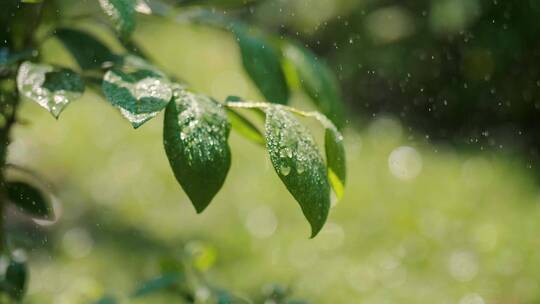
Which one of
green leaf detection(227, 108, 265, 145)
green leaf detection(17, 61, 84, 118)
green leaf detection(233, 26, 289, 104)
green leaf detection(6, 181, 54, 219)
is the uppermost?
green leaf detection(233, 26, 289, 104)

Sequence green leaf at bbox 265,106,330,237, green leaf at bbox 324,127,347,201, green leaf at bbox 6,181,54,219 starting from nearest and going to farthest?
green leaf at bbox 265,106,330,237 < green leaf at bbox 324,127,347,201 < green leaf at bbox 6,181,54,219

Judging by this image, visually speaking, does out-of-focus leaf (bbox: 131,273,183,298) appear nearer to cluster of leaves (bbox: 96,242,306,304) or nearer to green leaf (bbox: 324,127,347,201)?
cluster of leaves (bbox: 96,242,306,304)

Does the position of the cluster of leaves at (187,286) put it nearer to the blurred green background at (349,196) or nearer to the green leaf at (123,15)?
the blurred green background at (349,196)

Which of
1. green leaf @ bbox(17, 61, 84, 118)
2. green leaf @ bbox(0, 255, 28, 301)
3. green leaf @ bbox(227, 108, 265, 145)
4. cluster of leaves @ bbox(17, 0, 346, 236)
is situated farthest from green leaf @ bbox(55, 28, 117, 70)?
green leaf @ bbox(0, 255, 28, 301)

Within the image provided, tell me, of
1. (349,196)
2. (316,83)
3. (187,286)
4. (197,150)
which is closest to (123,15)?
(197,150)

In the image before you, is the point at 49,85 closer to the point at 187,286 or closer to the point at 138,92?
the point at 138,92

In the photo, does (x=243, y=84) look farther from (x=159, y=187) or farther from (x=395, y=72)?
(x=159, y=187)
